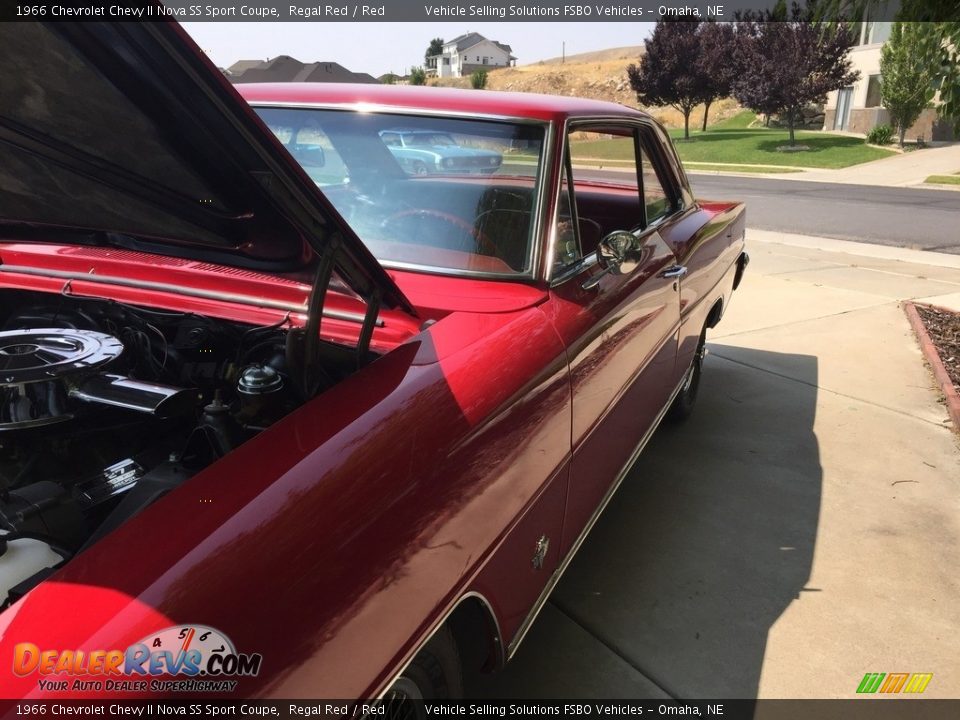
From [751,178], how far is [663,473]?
2004 centimetres

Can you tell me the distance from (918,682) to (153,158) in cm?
271

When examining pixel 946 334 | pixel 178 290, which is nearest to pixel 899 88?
pixel 946 334

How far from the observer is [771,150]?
28.8 meters

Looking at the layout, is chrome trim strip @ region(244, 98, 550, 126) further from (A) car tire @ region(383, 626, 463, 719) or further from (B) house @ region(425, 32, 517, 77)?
(B) house @ region(425, 32, 517, 77)

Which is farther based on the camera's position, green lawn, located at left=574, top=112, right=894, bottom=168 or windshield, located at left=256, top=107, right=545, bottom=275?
green lawn, located at left=574, top=112, right=894, bottom=168

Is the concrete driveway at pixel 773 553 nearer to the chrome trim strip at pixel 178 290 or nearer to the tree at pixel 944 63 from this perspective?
the chrome trim strip at pixel 178 290

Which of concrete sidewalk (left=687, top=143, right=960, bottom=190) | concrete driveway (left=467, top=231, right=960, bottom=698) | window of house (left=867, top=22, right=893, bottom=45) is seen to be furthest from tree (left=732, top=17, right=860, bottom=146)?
concrete driveway (left=467, top=231, right=960, bottom=698)

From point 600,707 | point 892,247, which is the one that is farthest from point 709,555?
point 892,247

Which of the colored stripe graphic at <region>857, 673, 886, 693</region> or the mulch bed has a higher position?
the mulch bed

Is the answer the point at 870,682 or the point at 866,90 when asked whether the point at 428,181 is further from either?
the point at 866,90

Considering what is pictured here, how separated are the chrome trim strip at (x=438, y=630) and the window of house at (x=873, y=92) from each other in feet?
124

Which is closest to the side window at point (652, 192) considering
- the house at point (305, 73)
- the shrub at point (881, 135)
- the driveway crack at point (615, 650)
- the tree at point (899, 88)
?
the driveway crack at point (615, 650)

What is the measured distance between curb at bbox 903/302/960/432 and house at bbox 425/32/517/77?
9691 centimetres

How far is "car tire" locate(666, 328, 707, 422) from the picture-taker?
4.12 m
